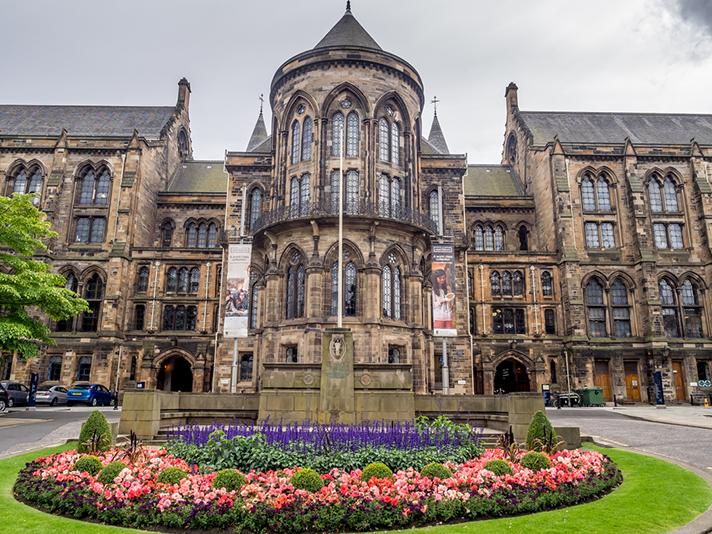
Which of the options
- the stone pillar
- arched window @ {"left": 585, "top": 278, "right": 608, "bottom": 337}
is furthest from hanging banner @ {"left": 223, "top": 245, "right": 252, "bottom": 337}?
arched window @ {"left": 585, "top": 278, "right": 608, "bottom": 337}

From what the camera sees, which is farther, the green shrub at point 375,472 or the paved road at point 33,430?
the paved road at point 33,430

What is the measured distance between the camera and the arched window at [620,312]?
43531 millimetres

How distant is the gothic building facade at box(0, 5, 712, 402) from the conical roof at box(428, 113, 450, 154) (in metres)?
6.89

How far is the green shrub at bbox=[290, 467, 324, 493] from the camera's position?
8.83m

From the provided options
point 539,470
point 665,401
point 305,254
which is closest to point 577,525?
point 539,470

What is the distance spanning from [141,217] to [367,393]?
111 feet

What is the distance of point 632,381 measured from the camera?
42.1 m

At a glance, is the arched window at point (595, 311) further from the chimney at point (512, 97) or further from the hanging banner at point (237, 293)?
the hanging banner at point (237, 293)

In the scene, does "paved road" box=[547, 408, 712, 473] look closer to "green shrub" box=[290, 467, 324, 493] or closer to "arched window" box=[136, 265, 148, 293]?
"green shrub" box=[290, 467, 324, 493]

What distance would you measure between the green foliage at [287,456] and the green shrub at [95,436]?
1.83 metres

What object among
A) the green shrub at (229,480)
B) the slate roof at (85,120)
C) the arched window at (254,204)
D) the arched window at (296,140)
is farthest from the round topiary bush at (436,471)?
the slate roof at (85,120)

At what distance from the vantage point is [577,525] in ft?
26.4

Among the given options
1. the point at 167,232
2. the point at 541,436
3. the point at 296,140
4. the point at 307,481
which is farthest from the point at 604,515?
the point at 167,232

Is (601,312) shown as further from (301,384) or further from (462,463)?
(462,463)
